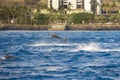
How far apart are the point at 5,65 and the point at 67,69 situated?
7.20m

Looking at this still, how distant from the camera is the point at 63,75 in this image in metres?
43.1

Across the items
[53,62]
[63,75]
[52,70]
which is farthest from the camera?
[53,62]

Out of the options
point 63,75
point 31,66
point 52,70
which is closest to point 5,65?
point 31,66

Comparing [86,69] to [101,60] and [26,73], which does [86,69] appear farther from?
[101,60]

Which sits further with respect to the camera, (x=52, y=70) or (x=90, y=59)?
(x=90, y=59)

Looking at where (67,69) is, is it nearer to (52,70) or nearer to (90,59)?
(52,70)

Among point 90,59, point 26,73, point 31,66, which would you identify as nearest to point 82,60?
point 90,59

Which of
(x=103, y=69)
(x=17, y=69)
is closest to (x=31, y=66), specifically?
(x=17, y=69)

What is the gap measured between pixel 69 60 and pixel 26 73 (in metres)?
12.3

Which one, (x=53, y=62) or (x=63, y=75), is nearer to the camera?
(x=63, y=75)

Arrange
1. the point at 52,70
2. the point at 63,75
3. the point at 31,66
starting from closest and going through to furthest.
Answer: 1. the point at 63,75
2. the point at 52,70
3. the point at 31,66

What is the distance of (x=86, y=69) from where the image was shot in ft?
154

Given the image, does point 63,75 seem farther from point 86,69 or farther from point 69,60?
point 69,60

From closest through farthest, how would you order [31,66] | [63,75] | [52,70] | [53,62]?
[63,75] → [52,70] → [31,66] → [53,62]
